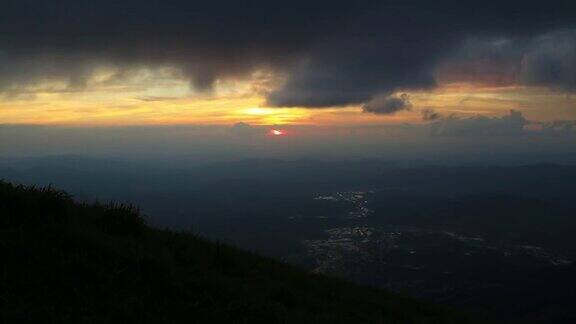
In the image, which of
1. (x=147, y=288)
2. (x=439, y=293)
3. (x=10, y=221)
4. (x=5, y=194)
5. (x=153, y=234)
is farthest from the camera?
(x=439, y=293)

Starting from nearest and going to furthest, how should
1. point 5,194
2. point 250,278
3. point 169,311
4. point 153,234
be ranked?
point 169,311 < point 5,194 < point 250,278 < point 153,234

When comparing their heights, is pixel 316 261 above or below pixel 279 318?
below

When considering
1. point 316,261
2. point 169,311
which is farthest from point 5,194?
point 316,261

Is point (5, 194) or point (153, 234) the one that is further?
point (153, 234)

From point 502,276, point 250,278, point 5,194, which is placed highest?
point 5,194

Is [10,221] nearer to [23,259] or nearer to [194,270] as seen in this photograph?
[23,259]

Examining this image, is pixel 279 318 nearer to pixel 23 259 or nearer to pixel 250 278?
pixel 250 278

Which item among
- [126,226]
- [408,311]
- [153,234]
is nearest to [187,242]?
[153,234]
